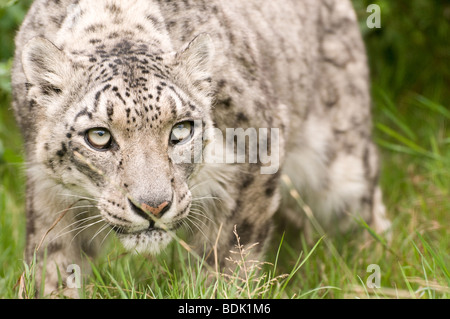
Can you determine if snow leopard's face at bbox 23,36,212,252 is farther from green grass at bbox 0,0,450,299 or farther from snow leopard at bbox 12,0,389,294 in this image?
green grass at bbox 0,0,450,299

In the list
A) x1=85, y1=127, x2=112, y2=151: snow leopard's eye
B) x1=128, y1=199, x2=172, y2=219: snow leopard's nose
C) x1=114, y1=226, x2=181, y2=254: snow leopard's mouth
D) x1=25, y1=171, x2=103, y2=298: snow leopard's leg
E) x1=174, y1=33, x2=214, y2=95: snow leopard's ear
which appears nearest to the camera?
x1=128, y1=199, x2=172, y2=219: snow leopard's nose

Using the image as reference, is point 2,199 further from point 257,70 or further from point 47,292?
point 257,70

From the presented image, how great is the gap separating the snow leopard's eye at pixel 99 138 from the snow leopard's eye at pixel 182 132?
0.40 m

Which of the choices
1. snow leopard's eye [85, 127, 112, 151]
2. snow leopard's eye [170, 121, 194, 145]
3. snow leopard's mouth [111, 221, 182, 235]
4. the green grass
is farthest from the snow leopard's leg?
snow leopard's eye [170, 121, 194, 145]

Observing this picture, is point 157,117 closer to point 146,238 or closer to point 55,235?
point 146,238

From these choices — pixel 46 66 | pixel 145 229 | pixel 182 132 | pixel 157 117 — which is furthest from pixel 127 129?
pixel 46 66

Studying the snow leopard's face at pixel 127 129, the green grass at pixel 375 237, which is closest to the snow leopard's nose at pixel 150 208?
the snow leopard's face at pixel 127 129

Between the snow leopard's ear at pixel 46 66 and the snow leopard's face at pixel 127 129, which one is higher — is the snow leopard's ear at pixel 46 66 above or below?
above

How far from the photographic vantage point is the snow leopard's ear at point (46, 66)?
4.36 m

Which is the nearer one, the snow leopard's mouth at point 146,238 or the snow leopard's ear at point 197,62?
the snow leopard's mouth at point 146,238

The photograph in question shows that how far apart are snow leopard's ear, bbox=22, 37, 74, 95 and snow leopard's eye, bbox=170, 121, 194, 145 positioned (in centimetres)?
76

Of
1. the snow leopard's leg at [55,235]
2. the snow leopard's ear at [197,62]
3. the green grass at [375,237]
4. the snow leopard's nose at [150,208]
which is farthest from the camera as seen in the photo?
the snow leopard's leg at [55,235]

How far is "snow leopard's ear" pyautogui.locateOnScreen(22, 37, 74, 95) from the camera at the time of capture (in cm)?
436

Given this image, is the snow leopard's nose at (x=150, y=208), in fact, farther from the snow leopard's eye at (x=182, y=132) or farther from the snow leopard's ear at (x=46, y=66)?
the snow leopard's ear at (x=46, y=66)
